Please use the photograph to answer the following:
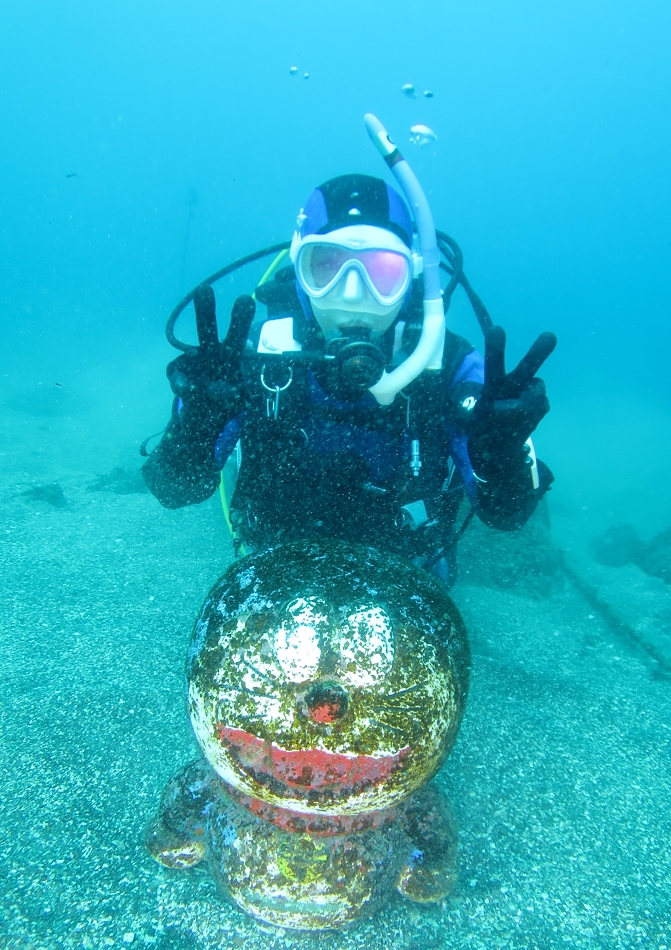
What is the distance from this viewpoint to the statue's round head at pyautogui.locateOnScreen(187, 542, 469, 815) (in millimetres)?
1656

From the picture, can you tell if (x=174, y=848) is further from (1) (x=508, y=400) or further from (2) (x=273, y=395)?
(1) (x=508, y=400)

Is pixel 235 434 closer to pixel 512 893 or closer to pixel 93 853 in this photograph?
pixel 93 853

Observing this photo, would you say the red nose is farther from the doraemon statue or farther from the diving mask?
the diving mask

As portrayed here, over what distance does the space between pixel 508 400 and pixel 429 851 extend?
212 cm

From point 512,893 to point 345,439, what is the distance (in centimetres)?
266

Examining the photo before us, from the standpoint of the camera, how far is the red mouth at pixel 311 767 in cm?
165

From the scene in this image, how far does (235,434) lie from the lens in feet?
10.8

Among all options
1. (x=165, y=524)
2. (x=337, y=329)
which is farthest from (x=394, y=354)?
(x=165, y=524)

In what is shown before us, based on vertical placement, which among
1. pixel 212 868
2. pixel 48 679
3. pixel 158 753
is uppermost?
pixel 212 868

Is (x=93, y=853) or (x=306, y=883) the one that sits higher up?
(x=306, y=883)

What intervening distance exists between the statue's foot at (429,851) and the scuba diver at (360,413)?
156cm

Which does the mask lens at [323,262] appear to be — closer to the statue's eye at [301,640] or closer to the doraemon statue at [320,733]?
the doraemon statue at [320,733]

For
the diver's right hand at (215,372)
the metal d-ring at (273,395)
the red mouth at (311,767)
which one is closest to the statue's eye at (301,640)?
the red mouth at (311,767)

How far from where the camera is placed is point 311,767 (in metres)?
1.65
